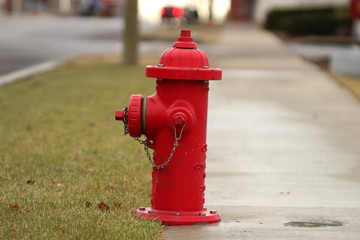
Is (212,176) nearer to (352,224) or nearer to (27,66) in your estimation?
(352,224)

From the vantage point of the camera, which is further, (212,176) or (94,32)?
(94,32)

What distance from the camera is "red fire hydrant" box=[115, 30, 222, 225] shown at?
578 centimetres

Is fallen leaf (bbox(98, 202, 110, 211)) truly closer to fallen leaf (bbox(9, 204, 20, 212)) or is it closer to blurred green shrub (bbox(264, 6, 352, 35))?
fallen leaf (bbox(9, 204, 20, 212))

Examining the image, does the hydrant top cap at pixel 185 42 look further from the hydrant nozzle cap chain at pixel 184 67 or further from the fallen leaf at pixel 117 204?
the fallen leaf at pixel 117 204

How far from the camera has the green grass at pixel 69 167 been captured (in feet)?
18.4

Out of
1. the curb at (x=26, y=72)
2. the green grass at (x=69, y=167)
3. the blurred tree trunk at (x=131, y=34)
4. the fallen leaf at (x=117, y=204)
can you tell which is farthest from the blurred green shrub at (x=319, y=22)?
the fallen leaf at (x=117, y=204)

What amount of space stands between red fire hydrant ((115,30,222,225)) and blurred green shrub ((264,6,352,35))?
93.7ft

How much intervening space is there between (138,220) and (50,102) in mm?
7469

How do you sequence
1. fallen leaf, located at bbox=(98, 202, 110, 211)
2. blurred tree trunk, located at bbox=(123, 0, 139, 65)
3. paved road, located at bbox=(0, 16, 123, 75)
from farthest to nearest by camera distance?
paved road, located at bbox=(0, 16, 123, 75), blurred tree trunk, located at bbox=(123, 0, 139, 65), fallen leaf, located at bbox=(98, 202, 110, 211)

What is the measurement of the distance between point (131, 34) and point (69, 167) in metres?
12.1

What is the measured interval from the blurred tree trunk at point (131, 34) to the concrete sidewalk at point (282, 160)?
335 cm

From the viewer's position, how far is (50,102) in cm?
1307

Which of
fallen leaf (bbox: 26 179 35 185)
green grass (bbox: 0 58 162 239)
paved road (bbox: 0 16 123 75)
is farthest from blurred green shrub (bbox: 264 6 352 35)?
fallen leaf (bbox: 26 179 35 185)

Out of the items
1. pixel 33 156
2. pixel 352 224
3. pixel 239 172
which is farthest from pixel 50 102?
pixel 352 224
